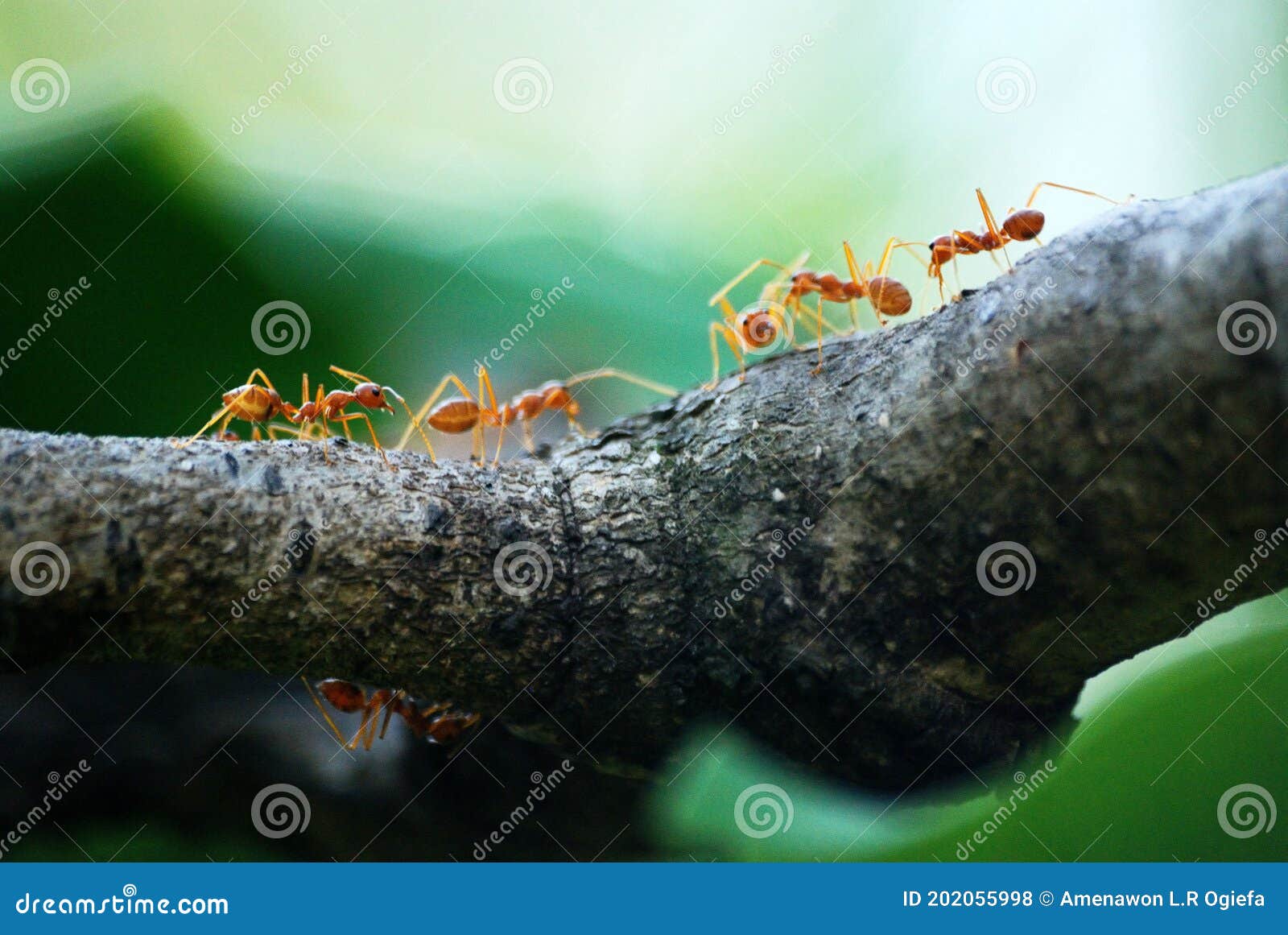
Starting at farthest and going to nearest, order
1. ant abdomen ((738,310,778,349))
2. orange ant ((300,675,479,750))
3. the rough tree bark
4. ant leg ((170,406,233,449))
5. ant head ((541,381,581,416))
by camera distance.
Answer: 1. ant head ((541,381,581,416))
2. ant abdomen ((738,310,778,349))
3. orange ant ((300,675,479,750))
4. ant leg ((170,406,233,449))
5. the rough tree bark

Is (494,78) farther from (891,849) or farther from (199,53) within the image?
(891,849)

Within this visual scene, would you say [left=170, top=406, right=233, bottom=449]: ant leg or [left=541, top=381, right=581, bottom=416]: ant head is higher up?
[left=541, top=381, right=581, bottom=416]: ant head

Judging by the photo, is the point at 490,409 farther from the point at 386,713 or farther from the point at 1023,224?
the point at 1023,224

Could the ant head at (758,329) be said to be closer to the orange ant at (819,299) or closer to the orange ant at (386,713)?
the orange ant at (819,299)

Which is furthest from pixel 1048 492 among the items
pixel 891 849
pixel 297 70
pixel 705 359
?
pixel 297 70

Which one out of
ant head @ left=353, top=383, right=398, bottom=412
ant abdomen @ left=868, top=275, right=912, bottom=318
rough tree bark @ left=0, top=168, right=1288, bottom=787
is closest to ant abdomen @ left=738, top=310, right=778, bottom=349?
ant abdomen @ left=868, top=275, right=912, bottom=318

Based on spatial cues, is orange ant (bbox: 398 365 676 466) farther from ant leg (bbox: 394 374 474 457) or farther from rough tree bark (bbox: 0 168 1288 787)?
rough tree bark (bbox: 0 168 1288 787)
